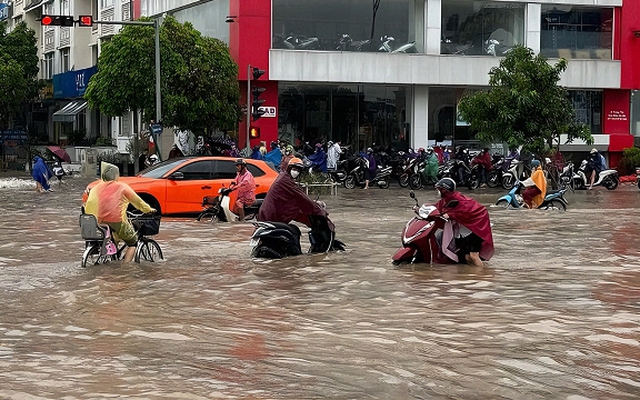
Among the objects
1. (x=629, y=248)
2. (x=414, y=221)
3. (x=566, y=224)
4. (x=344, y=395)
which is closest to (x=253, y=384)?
(x=344, y=395)

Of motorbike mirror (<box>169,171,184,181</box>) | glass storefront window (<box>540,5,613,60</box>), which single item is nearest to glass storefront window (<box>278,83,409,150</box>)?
glass storefront window (<box>540,5,613,60</box>)

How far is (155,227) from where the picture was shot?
570 inches

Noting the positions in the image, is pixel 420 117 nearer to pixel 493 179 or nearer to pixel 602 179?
pixel 493 179

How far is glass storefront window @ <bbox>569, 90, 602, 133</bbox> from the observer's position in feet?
147

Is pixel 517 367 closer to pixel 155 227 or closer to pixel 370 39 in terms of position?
pixel 155 227

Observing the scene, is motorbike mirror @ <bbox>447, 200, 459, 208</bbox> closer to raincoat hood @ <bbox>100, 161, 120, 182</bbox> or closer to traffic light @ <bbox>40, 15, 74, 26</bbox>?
raincoat hood @ <bbox>100, 161, 120, 182</bbox>

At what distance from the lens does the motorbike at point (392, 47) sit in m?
41.8

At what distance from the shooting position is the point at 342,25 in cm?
4109

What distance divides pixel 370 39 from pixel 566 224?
2115cm

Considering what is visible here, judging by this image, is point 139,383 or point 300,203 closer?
point 139,383

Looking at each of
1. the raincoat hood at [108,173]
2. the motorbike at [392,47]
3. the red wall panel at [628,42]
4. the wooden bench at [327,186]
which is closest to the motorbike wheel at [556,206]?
the wooden bench at [327,186]

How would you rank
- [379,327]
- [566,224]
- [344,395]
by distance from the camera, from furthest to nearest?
[566,224]
[379,327]
[344,395]

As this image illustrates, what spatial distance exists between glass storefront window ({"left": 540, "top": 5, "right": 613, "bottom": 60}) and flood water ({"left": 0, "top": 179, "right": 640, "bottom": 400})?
27167 mm

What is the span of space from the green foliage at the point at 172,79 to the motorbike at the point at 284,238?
71.3 ft
